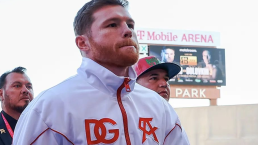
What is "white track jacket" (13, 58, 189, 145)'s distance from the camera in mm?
1609

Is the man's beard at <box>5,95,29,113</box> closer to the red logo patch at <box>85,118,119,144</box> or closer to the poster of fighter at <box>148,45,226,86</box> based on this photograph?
the red logo patch at <box>85,118,119,144</box>

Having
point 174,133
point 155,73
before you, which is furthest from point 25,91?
point 174,133

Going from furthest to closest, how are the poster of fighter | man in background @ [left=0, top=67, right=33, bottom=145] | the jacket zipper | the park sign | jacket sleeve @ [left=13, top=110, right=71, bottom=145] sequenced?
the park sign < the poster of fighter < man in background @ [left=0, top=67, right=33, bottom=145] < the jacket zipper < jacket sleeve @ [left=13, top=110, right=71, bottom=145]

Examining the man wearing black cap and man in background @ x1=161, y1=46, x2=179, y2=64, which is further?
man in background @ x1=161, y1=46, x2=179, y2=64

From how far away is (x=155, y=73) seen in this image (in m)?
3.31

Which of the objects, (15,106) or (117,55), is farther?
(15,106)

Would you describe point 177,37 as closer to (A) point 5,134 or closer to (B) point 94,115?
(A) point 5,134

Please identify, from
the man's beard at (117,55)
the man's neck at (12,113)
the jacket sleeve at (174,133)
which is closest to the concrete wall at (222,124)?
the man's neck at (12,113)

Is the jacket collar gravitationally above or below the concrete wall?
above

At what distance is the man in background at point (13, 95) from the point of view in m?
4.35

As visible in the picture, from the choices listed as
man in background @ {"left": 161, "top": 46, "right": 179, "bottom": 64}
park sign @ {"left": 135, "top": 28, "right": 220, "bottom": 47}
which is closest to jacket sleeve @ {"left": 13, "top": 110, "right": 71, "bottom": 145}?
man in background @ {"left": 161, "top": 46, "right": 179, "bottom": 64}

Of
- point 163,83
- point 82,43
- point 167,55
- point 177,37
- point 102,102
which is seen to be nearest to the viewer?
point 102,102

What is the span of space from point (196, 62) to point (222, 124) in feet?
77.2

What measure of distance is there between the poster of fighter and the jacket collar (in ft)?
84.9
